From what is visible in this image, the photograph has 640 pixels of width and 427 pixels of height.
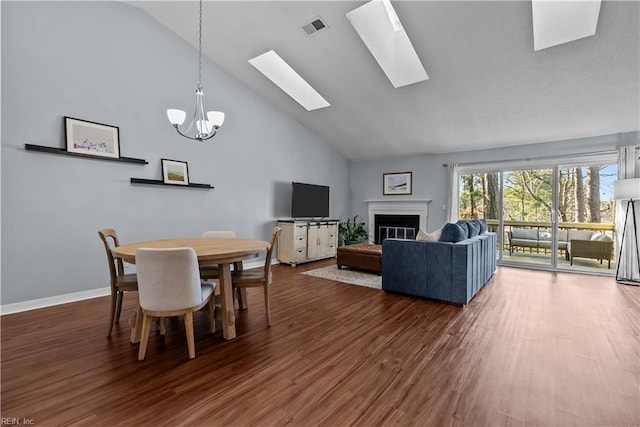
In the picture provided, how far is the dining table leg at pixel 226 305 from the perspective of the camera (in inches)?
94.6

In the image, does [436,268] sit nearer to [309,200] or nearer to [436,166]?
[309,200]

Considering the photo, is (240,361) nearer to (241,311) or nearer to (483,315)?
(241,311)

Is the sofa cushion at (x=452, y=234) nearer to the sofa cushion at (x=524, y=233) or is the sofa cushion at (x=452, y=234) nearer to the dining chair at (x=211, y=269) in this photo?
the dining chair at (x=211, y=269)

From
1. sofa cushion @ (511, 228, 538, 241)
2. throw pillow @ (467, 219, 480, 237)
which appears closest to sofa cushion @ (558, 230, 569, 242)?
sofa cushion @ (511, 228, 538, 241)

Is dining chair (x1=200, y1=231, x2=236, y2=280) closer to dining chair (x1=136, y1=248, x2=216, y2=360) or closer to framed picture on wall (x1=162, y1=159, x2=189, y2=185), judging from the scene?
dining chair (x1=136, y1=248, x2=216, y2=360)

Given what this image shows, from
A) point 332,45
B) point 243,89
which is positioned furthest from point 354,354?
point 243,89

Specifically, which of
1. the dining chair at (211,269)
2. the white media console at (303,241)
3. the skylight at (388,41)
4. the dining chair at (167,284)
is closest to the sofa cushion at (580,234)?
the skylight at (388,41)

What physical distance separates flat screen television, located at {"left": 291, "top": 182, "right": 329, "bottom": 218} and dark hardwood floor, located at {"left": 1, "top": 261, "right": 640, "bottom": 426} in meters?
2.97

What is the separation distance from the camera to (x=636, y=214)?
4555 millimetres

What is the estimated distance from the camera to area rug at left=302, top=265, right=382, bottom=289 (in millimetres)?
4207

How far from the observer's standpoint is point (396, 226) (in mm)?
7043

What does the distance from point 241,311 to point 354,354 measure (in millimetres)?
1434

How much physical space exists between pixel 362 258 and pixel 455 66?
10.2 feet

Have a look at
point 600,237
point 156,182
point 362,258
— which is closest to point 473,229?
point 362,258
